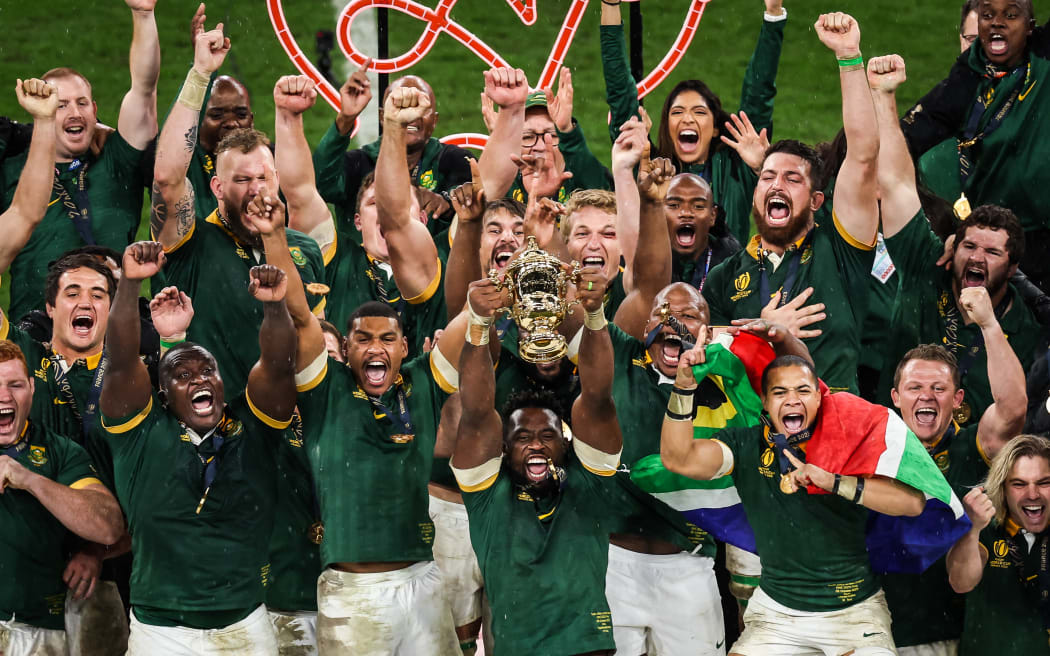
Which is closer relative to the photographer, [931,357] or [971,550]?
[971,550]

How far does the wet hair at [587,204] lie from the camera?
24.0 ft

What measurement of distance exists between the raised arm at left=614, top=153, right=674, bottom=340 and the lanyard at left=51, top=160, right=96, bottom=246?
266cm

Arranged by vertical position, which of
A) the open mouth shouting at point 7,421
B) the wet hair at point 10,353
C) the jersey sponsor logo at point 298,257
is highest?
the jersey sponsor logo at point 298,257

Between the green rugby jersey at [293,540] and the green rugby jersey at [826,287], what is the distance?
1853 mm

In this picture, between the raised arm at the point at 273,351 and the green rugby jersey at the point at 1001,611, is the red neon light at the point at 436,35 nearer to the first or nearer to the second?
the raised arm at the point at 273,351

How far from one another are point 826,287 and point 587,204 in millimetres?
1185

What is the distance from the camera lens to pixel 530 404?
20.7ft

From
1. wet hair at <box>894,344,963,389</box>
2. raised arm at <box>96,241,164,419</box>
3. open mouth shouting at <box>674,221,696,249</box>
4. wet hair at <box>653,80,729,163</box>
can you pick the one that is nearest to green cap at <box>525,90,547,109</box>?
wet hair at <box>653,80,729,163</box>

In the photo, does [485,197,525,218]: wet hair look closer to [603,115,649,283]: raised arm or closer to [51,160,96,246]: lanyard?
[603,115,649,283]: raised arm

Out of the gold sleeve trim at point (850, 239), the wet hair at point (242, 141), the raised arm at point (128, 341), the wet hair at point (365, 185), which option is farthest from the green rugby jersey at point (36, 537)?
the gold sleeve trim at point (850, 239)

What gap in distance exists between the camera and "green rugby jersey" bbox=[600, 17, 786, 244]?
7.85m

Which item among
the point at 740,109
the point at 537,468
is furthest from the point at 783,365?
the point at 740,109

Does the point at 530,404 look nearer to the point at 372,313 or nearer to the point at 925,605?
the point at 372,313

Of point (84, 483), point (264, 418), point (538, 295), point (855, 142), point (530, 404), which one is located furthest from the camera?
point (855, 142)
